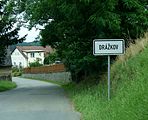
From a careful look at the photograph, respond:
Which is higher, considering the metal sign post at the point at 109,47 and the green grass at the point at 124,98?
the metal sign post at the point at 109,47

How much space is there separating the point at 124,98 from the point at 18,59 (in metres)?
138

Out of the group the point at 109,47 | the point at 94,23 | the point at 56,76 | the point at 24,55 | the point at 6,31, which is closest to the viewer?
the point at 109,47

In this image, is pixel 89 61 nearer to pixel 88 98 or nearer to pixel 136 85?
pixel 88 98

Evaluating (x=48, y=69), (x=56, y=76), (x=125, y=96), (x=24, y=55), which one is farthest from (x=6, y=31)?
(x=24, y=55)

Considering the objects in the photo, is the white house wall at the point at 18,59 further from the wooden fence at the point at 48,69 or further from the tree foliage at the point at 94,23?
the tree foliage at the point at 94,23

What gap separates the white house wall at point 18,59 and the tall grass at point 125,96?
428ft

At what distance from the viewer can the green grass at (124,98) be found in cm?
912

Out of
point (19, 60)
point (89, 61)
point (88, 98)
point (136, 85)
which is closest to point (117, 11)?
point (89, 61)

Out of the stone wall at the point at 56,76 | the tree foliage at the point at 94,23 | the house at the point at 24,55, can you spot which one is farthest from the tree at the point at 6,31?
the house at the point at 24,55

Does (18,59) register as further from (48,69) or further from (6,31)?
(6,31)

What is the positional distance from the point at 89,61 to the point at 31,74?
71.3 metres

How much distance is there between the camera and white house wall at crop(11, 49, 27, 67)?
146875 millimetres

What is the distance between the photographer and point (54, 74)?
2557 inches

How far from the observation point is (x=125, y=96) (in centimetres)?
1107
